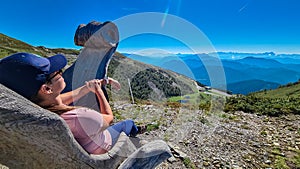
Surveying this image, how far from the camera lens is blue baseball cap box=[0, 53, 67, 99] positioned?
1475 millimetres

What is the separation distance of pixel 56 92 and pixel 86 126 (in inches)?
13.0

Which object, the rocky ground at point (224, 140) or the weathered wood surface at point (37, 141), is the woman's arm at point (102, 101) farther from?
the rocky ground at point (224, 140)

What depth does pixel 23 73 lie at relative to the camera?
1.49 meters

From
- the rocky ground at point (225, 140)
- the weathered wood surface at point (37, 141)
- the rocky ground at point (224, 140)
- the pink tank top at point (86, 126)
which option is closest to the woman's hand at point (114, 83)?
the pink tank top at point (86, 126)

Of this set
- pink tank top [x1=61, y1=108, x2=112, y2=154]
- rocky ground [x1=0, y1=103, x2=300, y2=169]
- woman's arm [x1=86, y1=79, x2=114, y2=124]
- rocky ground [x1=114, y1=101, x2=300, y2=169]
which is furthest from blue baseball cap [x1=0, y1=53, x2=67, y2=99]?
rocky ground [x1=0, y1=103, x2=300, y2=169]

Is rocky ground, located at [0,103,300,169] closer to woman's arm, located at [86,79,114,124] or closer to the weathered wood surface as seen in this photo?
woman's arm, located at [86,79,114,124]

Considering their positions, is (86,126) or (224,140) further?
(224,140)

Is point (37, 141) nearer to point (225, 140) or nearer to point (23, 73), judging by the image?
point (23, 73)

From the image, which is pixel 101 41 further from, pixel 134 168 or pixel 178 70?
pixel 134 168

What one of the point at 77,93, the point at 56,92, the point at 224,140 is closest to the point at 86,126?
the point at 56,92

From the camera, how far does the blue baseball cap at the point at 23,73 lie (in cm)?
147

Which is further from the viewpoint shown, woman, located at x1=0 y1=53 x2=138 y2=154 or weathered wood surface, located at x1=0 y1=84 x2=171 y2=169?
woman, located at x1=0 y1=53 x2=138 y2=154

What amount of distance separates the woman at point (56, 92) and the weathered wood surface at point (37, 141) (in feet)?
0.52

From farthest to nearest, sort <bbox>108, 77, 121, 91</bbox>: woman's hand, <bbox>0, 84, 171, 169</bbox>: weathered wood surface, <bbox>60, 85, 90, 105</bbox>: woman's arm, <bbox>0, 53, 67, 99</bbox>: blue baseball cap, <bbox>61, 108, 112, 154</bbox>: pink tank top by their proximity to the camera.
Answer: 1. <bbox>108, 77, 121, 91</bbox>: woman's hand
2. <bbox>60, 85, 90, 105</bbox>: woman's arm
3. <bbox>61, 108, 112, 154</bbox>: pink tank top
4. <bbox>0, 53, 67, 99</bbox>: blue baseball cap
5. <bbox>0, 84, 171, 169</bbox>: weathered wood surface
